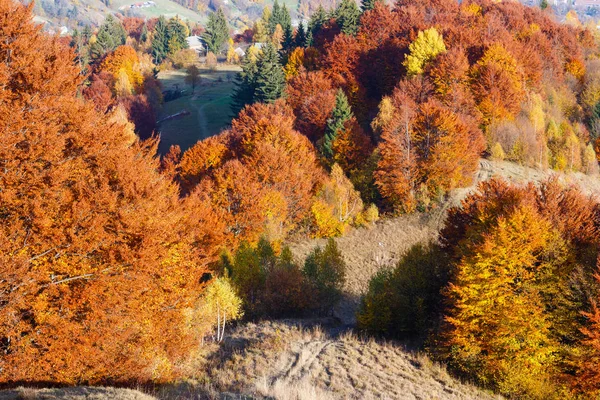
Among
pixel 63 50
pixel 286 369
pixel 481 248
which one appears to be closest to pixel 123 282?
pixel 63 50

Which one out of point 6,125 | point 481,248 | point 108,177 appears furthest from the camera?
point 481,248

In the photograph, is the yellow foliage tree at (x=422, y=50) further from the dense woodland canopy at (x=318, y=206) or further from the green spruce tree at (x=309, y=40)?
the green spruce tree at (x=309, y=40)

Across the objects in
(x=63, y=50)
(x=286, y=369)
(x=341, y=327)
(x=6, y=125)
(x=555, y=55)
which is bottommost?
(x=341, y=327)

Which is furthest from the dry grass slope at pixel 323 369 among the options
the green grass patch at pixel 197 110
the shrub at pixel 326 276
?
the green grass patch at pixel 197 110

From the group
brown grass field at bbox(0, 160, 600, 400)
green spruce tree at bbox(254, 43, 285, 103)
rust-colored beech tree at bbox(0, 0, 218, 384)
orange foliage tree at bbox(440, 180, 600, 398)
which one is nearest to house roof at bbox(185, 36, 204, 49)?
green spruce tree at bbox(254, 43, 285, 103)

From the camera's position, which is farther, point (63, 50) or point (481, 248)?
point (481, 248)

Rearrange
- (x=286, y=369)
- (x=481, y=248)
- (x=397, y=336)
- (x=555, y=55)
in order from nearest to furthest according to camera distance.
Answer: (x=286, y=369)
(x=481, y=248)
(x=397, y=336)
(x=555, y=55)

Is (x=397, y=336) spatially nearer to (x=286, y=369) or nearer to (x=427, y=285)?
(x=427, y=285)
